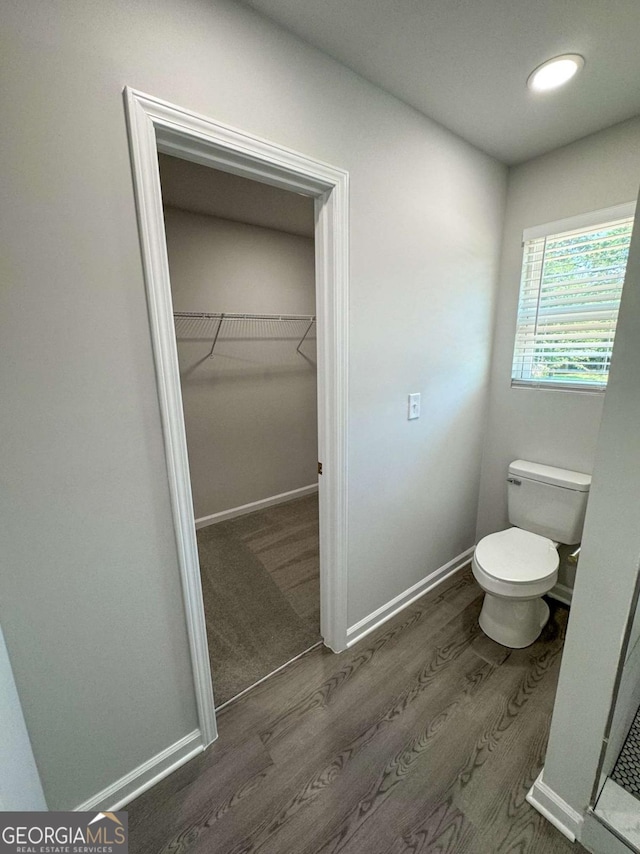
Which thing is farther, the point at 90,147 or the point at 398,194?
the point at 398,194

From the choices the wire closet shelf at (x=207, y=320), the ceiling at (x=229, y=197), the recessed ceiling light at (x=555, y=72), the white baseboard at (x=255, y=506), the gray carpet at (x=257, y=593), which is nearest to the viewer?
the recessed ceiling light at (x=555, y=72)

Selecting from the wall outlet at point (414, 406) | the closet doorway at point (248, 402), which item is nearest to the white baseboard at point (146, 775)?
the closet doorway at point (248, 402)

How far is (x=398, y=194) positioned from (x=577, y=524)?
187 centimetres

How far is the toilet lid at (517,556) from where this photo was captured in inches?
64.4

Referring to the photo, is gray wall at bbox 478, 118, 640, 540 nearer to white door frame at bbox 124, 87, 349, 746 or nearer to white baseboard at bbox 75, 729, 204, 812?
white door frame at bbox 124, 87, 349, 746

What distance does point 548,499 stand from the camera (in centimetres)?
191

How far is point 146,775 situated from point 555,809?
1385 mm

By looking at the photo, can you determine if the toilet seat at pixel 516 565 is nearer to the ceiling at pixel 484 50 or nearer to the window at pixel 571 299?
the window at pixel 571 299

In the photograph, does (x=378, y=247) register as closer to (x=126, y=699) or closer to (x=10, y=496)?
(x=10, y=496)

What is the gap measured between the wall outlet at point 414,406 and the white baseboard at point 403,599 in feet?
3.44

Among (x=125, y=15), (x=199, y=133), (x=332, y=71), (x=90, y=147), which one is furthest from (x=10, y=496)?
(x=332, y=71)

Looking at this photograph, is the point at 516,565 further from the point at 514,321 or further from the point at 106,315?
the point at 106,315

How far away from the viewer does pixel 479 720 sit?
1.43 meters

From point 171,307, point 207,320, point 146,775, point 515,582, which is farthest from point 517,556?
point 207,320
